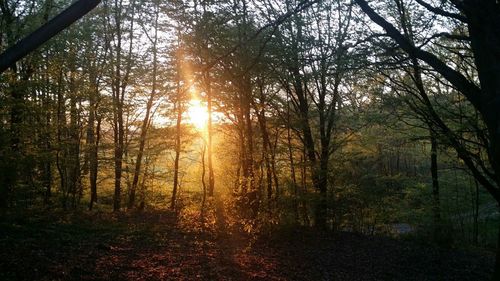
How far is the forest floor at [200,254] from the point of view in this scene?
746 cm

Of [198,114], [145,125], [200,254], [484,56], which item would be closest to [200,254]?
[200,254]

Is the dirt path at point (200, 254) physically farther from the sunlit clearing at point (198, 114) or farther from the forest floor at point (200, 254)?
the sunlit clearing at point (198, 114)

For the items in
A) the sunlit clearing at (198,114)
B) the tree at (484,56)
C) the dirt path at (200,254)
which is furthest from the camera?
the sunlit clearing at (198,114)

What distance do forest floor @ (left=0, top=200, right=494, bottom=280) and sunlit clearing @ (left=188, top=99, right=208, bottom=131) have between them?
6.31 meters

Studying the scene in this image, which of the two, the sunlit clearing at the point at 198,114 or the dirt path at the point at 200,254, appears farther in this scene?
the sunlit clearing at the point at 198,114

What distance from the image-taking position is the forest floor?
746cm

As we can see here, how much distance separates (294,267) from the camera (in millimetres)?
9312

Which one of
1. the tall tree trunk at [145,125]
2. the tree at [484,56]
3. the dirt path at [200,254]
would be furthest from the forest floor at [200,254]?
the tree at [484,56]

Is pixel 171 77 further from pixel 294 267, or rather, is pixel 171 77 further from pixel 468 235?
pixel 468 235

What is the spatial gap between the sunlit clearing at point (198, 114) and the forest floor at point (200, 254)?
6314 millimetres

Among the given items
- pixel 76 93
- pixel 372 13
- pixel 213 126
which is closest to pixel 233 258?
pixel 372 13

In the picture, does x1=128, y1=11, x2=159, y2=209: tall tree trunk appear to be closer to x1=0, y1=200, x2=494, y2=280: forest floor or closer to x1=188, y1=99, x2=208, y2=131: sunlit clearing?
x1=188, y1=99, x2=208, y2=131: sunlit clearing

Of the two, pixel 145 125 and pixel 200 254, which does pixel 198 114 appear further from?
pixel 200 254

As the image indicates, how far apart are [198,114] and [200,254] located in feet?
36.9
